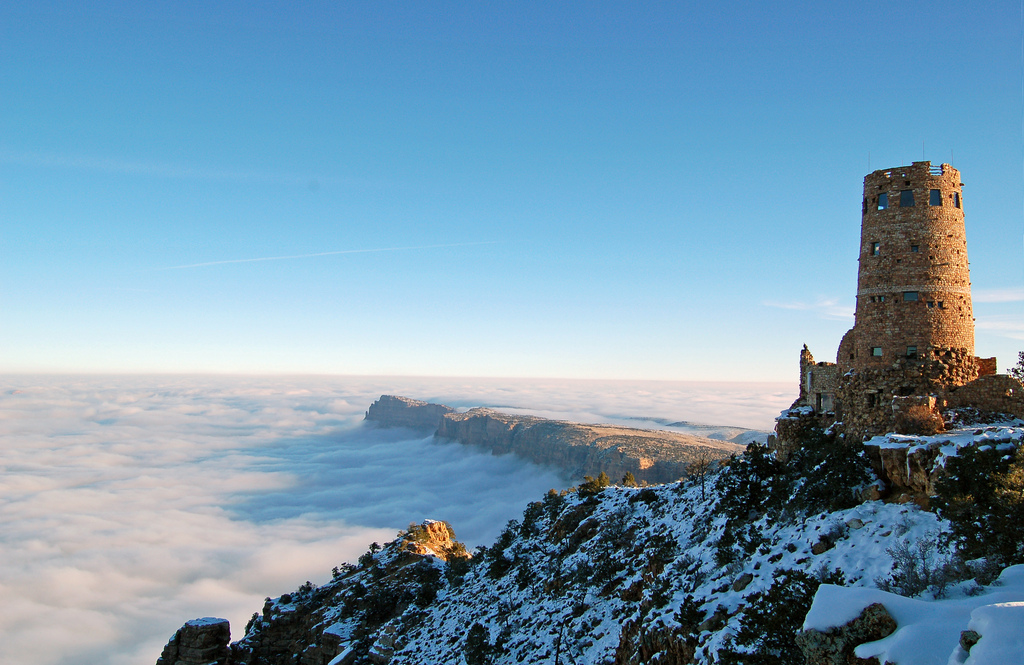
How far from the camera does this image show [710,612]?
14.4 meters

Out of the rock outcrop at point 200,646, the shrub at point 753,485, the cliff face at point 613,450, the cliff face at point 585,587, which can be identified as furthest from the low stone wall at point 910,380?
the cliff face at point 613,450

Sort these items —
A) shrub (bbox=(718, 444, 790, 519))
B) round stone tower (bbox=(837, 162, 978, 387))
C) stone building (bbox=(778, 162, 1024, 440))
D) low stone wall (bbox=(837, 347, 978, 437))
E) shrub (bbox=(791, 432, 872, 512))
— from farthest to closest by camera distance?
shrub (bbox=(718, 444, 790, 519)) → round stone tower (bbox=(837, 162, 978, 387)) → stone building (bbox=(778, 162, 1024, 440)) → low stone wall (bbox=(837, 347, 978, 437)) → shrub (bbox=(791, 432, 872, 512))

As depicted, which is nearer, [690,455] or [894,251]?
[894,251]

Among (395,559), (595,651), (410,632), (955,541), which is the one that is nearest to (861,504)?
(955,541)

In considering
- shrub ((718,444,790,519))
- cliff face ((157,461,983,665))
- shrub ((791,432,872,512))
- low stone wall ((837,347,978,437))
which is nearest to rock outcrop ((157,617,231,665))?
cliff face ((157,461,983,665))

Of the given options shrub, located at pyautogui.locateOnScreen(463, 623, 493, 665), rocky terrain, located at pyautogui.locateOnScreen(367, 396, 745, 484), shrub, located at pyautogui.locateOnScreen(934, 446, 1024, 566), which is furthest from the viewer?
rocky terrain, located at pyautogui.locateOnScreen(367, 396, 745, 484)

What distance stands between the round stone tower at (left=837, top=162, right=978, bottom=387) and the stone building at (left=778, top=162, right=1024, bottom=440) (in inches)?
1.3

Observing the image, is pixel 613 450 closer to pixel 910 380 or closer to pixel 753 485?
pixel 753 485

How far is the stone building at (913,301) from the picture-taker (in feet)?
66.6

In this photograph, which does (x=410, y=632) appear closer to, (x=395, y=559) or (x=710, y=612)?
(x=395, y=559)

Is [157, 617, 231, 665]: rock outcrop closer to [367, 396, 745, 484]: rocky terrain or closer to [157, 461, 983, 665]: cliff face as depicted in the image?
[157, 461, 983, 665]: cliff face

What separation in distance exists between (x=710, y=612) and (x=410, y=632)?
774 inches

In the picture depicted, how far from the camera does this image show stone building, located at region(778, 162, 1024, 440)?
20.3m

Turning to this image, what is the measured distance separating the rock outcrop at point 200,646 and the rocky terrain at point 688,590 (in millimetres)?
180
